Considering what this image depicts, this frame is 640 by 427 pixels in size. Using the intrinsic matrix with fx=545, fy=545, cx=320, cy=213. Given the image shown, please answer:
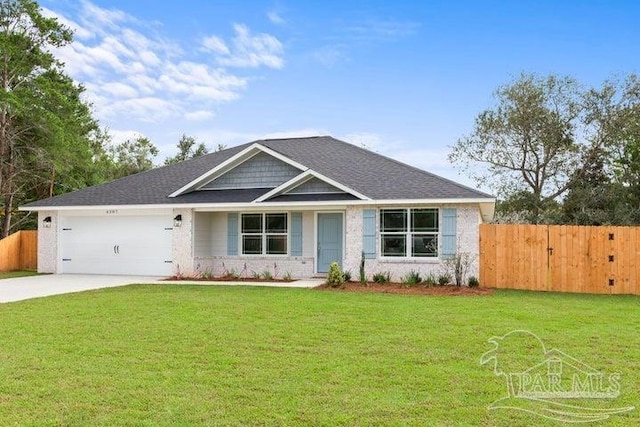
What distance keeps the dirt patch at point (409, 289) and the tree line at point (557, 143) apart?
48.5ft

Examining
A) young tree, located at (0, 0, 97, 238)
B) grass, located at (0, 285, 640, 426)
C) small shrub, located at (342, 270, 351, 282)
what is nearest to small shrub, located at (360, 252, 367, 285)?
small shrub, located at (342, 270, 351, 282)

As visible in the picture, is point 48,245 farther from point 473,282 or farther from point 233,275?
point 473,282

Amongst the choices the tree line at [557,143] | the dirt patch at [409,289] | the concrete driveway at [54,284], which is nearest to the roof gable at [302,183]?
the dirt patch at [409,289]

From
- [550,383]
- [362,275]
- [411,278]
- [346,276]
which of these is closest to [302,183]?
[346,276]

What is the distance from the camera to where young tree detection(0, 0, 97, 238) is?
26297 millimetres

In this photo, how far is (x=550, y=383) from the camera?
219 inches

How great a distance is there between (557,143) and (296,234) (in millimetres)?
18057

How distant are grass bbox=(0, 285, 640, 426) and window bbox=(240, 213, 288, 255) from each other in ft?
21.9

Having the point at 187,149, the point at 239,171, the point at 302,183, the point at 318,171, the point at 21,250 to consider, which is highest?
Answer: the point at 187,149

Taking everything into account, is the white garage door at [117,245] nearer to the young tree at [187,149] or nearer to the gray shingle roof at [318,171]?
the gray shingle roof at [318,171]

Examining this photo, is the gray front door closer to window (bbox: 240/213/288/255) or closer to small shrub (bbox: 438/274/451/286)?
window (bbox: 240/213/288/255)

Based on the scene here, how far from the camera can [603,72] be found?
93.9 feet

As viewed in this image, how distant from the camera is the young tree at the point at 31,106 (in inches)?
1035

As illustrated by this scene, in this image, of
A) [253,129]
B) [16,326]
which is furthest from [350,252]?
[253,129]
